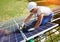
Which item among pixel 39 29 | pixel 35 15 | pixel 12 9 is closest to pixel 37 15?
pixel 35 15

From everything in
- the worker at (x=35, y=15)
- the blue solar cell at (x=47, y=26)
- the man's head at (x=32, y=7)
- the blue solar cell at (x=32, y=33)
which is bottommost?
the blue solar cell at (x=32, y=33)

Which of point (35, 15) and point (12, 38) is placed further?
point (35, 15)

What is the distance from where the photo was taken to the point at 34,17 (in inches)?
59.8

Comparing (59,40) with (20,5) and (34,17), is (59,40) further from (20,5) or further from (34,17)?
(20,5)

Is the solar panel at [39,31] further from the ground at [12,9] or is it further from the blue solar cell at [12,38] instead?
the ground at [12,9]

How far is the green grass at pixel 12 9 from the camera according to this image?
145cm

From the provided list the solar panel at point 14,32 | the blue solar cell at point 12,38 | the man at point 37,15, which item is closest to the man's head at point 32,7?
the man at point 37,15

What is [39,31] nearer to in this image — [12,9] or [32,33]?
[32,33]

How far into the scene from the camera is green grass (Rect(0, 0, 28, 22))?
1.45 m

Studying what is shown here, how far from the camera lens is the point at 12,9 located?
149 cm

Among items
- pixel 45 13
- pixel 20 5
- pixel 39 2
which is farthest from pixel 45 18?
pixel 20 5

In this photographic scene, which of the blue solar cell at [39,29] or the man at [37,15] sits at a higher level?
the man at [37,15]

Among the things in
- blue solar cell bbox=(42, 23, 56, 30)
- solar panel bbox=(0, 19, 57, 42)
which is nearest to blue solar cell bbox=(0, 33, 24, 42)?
solar panel bbox=(0, 19, 57, 42)

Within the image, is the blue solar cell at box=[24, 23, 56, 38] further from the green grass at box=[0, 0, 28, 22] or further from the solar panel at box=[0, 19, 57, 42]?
the green grass at box=[0, 0, 28, 22]
